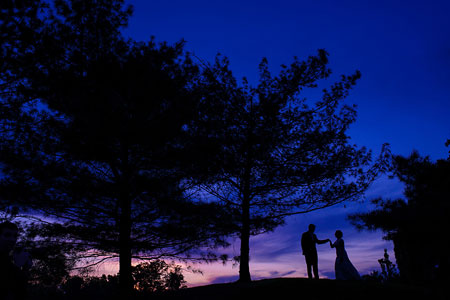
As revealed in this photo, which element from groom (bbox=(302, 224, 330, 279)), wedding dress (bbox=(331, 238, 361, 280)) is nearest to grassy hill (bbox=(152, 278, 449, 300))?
groom (bbox=(302, 224, 330, 279))

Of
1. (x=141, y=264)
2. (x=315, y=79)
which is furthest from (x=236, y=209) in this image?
(x=315, y=79)

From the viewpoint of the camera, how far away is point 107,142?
1236 centimetres

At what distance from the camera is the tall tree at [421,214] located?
14.6 m

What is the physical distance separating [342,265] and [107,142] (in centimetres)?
955

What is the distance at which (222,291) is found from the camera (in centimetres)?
1209

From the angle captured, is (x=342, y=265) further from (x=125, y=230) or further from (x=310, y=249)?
(x=125, y=230)

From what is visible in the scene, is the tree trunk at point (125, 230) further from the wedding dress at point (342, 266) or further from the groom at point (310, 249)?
the wedding dress at point (342, 266)

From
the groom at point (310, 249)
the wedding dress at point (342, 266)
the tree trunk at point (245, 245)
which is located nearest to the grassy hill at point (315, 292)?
the groom at point (310, 249)

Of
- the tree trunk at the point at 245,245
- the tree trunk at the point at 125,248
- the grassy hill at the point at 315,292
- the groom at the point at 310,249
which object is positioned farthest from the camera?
the tree trunk at the point at 245,245

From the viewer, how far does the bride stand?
13.8 metres

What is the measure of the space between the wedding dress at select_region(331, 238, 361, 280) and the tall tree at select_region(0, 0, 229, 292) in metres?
4.82

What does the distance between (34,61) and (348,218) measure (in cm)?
1357

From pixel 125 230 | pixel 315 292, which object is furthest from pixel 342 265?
pixel 125 230

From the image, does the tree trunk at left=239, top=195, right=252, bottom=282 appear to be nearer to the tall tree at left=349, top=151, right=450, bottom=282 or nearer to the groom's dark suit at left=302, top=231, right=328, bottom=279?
the groom's dark suit at left=302, top=231, right=328, bottom=279
